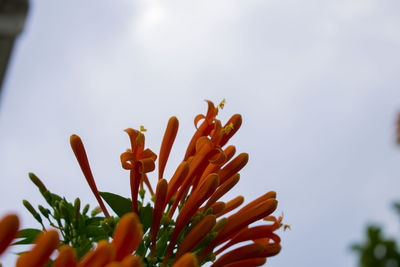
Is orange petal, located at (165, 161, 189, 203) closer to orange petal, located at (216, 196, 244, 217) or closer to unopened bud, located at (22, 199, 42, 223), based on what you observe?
orange petal, located at (216, 196, 244, 217)

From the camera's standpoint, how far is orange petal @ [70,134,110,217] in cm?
145

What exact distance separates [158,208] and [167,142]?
0.35 metres

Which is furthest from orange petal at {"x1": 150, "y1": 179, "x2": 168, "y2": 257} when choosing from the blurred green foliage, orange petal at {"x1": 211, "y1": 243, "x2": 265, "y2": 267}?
the blurred green foliage

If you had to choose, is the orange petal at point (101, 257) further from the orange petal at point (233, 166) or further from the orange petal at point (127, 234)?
the orange petal at point (233, 166)

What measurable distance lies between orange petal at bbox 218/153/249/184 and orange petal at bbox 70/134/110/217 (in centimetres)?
38

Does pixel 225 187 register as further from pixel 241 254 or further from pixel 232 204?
pixel 241 254

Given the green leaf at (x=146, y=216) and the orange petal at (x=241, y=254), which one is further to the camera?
the orange petal at (x=241, y=254)

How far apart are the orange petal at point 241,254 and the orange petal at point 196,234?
0.23m

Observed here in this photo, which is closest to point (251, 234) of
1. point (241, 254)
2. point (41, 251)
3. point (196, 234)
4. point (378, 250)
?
point (241, 254)

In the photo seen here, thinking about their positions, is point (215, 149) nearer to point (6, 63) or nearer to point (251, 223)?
point (251, 223)

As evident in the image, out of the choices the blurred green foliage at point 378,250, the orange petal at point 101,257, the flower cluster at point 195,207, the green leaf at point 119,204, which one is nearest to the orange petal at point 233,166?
the flower cluster at point 195,207

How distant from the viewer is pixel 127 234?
2.61 feet

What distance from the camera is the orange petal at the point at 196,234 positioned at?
1290 millimetres

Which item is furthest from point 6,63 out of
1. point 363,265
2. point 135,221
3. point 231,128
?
point 363,265
